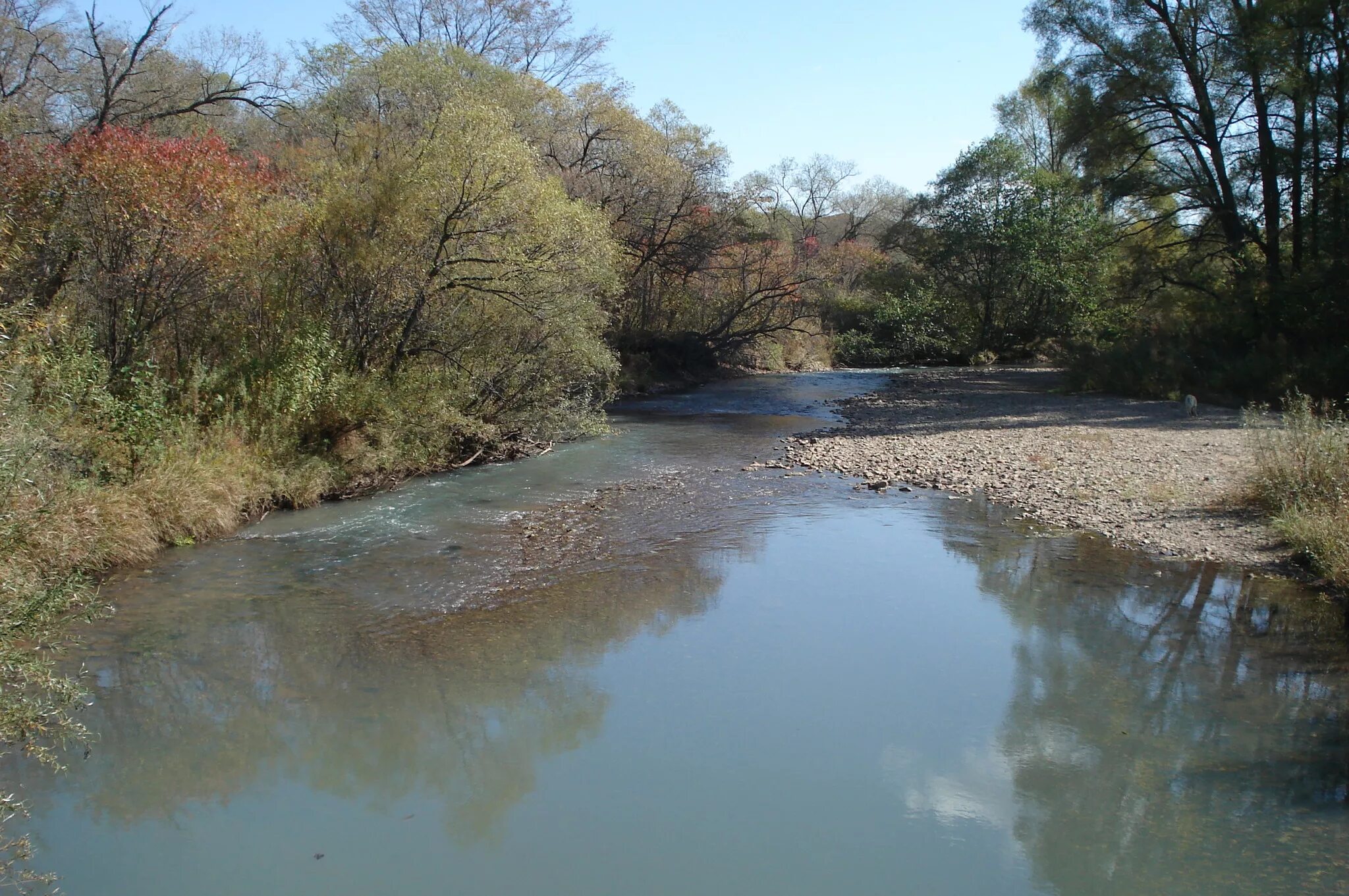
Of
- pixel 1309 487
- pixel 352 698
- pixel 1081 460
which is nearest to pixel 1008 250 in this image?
pixel 1081 460

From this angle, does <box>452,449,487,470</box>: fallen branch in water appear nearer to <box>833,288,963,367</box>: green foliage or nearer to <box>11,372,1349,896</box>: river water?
<box>11,372,1349,896</box>: river water

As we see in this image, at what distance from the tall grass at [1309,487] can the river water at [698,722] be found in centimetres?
59

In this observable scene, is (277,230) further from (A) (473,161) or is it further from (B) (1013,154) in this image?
(B) (1013,154)

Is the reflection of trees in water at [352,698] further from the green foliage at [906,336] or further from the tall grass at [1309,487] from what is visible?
the green foliage at [906,336]

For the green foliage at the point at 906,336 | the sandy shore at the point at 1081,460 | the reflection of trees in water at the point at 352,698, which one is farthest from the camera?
the green foliage at the point at 906,336

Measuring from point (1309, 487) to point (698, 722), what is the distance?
763 centimetres

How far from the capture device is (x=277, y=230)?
40.7ft

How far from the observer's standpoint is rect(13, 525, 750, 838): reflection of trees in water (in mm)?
5613

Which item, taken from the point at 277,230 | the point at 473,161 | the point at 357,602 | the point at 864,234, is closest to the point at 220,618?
the point at 357,602

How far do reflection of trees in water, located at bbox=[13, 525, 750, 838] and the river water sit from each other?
28 millimetres

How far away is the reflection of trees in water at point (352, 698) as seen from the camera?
18.4 feet

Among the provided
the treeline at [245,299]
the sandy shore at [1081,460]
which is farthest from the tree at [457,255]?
the sandy shore at [1081,460]

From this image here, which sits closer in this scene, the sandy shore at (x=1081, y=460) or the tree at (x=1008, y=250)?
the sandy shore at (x=1081, y=460)

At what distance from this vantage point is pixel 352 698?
6684 mm
